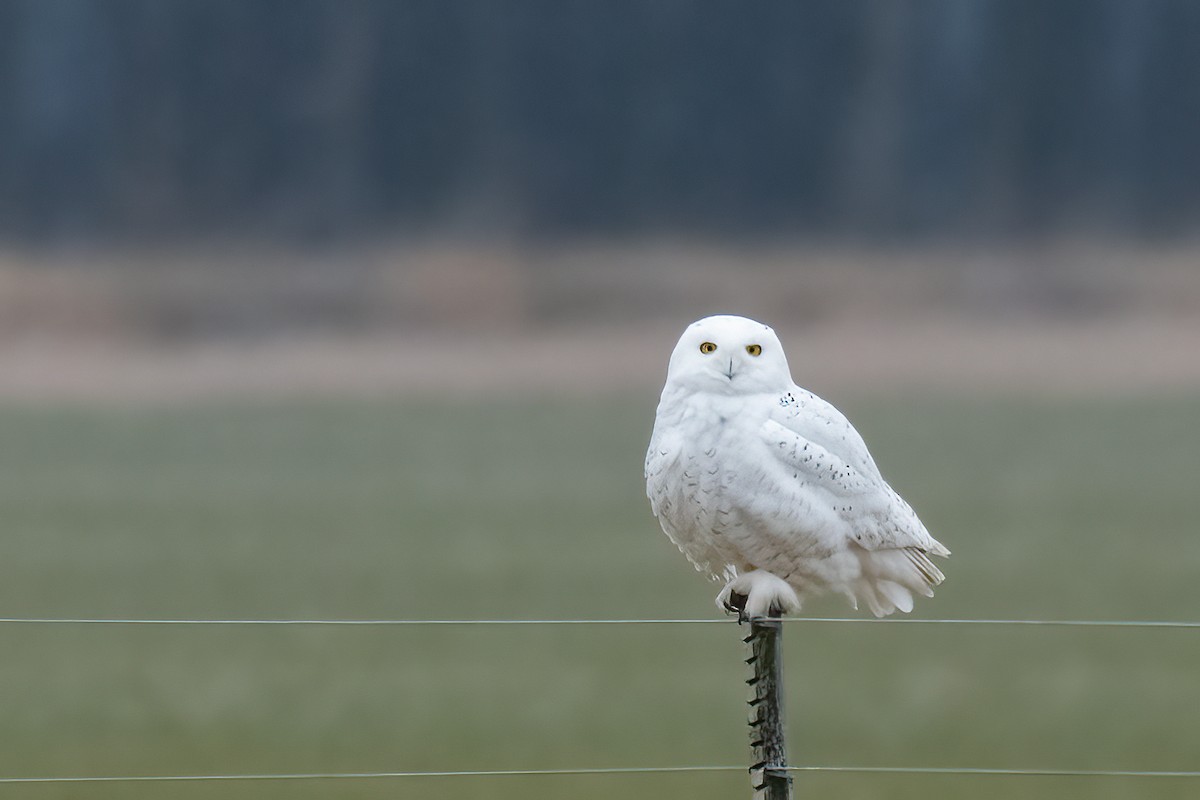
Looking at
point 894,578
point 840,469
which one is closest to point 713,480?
point 840,469

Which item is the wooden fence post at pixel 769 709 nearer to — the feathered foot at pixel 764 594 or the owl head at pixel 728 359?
the feathered foot at pixel 764 594

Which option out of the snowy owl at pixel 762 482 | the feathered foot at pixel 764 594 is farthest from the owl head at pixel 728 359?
the feathered foot at pixel 764 594

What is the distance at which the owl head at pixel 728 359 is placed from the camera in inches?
56.2

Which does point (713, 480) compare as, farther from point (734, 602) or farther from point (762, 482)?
point (734, 602)

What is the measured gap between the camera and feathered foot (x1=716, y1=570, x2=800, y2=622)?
4.71ft

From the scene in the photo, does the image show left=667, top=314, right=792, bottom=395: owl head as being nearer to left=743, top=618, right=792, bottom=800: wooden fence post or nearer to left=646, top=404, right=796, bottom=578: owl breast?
left=646, top=404, right=796, bottom=578: owl breast

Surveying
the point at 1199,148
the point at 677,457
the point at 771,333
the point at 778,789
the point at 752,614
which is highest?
the point at 1199,148

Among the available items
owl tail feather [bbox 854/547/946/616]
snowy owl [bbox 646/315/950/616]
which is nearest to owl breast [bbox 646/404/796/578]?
snowy owl [bbox 646/315/950/616]

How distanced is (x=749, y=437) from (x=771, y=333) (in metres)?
0.12

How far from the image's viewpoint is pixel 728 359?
1.43 metres

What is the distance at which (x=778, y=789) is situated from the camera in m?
1.40

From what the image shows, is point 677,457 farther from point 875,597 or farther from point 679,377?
point 875,597

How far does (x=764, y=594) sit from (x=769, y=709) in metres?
0.12

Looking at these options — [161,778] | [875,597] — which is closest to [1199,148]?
[875,597]
